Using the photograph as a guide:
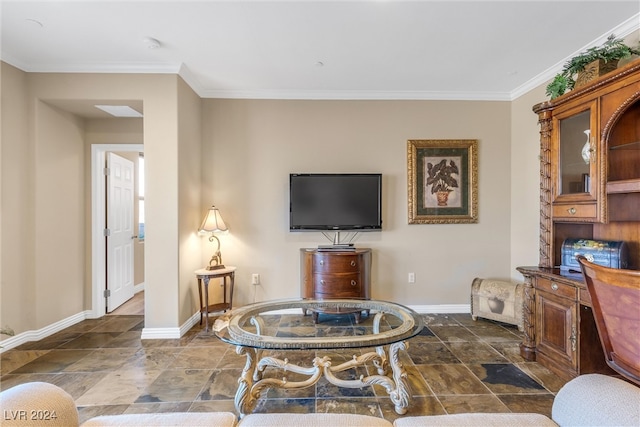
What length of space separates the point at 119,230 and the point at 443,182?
4123mm

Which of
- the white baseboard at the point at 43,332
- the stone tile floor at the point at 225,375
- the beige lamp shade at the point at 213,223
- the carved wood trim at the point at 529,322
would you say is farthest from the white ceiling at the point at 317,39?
the stone tile floor at the point at 225,375

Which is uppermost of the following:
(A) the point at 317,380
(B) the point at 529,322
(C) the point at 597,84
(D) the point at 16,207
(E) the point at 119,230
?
(C) the point at 597,84

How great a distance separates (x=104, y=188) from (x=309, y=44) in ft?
9.50

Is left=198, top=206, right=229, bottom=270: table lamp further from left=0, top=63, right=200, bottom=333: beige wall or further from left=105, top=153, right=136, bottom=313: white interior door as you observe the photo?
left=105, top=153, right=136, bottom=313: white interior door

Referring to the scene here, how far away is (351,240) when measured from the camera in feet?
11.3

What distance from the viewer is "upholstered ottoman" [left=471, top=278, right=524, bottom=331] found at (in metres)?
2.94

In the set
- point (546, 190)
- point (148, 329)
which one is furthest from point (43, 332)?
point (546, 190)

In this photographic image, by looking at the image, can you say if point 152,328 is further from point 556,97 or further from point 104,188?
point 556,97

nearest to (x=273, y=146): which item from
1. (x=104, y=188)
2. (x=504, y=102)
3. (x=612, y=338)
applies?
(x=104, y=188)

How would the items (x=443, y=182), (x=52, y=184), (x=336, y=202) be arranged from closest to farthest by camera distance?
(x=52, y=184), (x=336, y=202), (x=443, y=182)

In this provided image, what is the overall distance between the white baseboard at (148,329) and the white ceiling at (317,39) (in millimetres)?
2500

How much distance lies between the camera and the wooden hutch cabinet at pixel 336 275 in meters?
3.05

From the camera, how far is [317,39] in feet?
7.81

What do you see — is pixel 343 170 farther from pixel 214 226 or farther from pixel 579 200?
pixel 579 200
